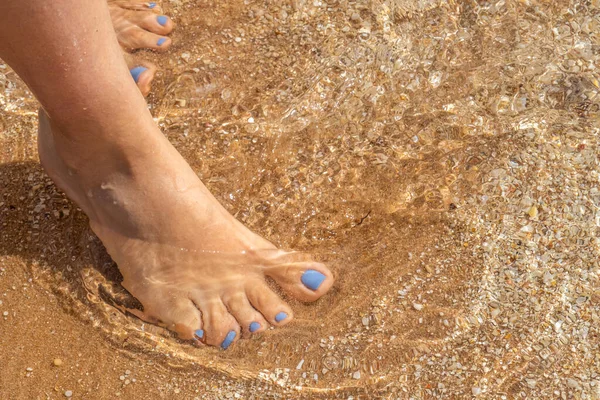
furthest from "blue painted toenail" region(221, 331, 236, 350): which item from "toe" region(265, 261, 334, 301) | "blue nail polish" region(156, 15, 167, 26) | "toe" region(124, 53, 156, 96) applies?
"blue nail polish" region(156, 15, 167, 26)

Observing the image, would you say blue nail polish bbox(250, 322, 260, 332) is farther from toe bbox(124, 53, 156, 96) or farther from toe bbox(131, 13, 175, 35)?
toe bbox(131, 13, 175, 35)

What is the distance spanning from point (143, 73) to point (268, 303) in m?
1.13

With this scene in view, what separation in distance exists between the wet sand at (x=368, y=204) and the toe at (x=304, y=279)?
5 centimetres

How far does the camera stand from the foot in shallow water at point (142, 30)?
2686 millimetres

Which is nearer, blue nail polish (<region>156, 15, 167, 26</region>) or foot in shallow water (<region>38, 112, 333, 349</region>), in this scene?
foot in shallow water (<region>38, 112, 333, 349</region>)

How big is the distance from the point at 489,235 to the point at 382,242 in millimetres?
349

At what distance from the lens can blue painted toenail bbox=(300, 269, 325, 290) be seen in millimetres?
2059

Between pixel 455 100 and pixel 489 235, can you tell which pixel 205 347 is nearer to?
pixel 489 235

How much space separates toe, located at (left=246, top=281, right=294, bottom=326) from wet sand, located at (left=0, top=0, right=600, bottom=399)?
0.04 metres

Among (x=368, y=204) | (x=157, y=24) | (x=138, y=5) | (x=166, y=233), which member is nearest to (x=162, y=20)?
(x=157, y=24)

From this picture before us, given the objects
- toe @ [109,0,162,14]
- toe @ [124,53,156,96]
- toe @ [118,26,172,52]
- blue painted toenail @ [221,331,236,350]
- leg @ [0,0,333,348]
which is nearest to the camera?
leg @ [0,0,333,348]

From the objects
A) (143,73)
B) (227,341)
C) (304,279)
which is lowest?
(227,341)

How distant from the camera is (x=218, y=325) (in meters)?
2.04

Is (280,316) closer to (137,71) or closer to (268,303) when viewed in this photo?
(268,303)
